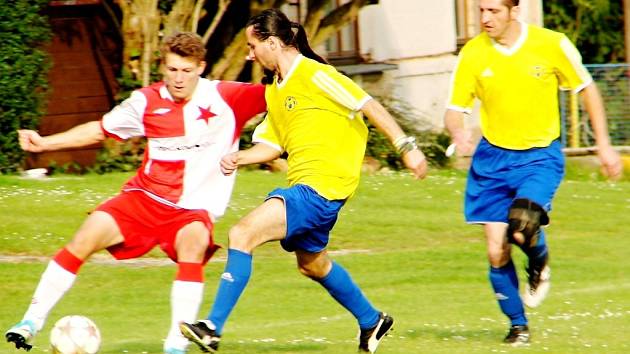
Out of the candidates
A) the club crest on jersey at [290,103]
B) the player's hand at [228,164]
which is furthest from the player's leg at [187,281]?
the club crest on jersey at [290,103]

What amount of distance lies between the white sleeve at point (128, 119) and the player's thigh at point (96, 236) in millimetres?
515

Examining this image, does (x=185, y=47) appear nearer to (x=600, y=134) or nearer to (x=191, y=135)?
(x=191, y=135)

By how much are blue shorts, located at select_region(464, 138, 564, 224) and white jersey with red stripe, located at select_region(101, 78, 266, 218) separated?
1.39 metres

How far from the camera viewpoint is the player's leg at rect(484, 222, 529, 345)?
8531mm

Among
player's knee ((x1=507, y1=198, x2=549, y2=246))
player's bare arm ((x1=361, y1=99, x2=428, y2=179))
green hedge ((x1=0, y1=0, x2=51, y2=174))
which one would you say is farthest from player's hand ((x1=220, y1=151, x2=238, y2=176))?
green hedge ((x1=0, y1=0, x2=51, y2=174))

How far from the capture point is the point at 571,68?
834 centimetres

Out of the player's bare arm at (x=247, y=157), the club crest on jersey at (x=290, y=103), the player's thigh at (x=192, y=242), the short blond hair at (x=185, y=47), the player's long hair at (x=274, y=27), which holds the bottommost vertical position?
the player's thigh at (x=192, y=242)

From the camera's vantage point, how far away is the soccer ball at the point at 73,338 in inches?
299

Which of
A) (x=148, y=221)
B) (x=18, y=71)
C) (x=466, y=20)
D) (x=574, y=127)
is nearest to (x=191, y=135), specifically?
(x=148, y=221)

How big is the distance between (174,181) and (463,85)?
179cm

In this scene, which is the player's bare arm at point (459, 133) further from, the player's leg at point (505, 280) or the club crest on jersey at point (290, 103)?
the club crest on jersey at point (290, 103)

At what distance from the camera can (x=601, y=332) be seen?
9.17 meters

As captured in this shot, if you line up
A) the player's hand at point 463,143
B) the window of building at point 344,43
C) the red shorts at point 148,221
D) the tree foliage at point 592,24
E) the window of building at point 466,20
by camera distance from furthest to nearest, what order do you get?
the tree foliage at point 592,24 < the window of building at point 466,20 < the window of building at point 344,43 < the player's hand at point 463,143 < the red shorts at point 148,221

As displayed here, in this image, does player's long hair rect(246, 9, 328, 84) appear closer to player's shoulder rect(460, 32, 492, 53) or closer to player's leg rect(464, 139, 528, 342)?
player's shoulder rect(460, 32, 492, 53)
